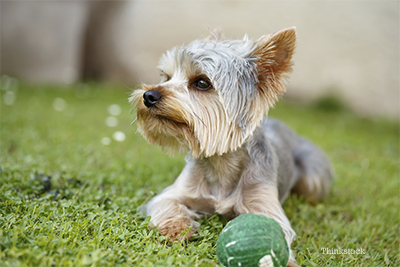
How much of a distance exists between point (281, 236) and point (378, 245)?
1631 millimetres

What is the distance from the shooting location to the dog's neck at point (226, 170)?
3.59m

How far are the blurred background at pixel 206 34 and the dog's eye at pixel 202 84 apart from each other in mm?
6929

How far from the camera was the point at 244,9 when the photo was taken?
1096 cm

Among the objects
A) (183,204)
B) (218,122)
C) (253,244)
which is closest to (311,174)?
(183,204)

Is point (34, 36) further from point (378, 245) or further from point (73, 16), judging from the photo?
point (378, 245)

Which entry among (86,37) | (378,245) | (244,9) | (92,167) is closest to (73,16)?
(86,37)

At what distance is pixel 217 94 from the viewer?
3.29 metres

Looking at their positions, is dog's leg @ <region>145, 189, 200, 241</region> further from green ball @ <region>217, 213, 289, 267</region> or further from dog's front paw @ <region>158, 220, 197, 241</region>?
green ball @ <region>217, 213, 289, 267</region>

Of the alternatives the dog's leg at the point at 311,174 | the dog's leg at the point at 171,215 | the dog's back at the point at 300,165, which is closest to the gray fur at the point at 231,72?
the dog's leg at the point at 171,215

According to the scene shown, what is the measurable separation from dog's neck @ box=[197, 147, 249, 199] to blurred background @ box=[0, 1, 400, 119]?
22.8ft

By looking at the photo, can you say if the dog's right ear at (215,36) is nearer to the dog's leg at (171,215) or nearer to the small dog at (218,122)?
the small dog at (218,122)

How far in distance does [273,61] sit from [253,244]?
158cm

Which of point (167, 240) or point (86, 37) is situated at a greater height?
point (167, 240)

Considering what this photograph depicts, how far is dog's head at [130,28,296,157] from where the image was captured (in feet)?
10.5
